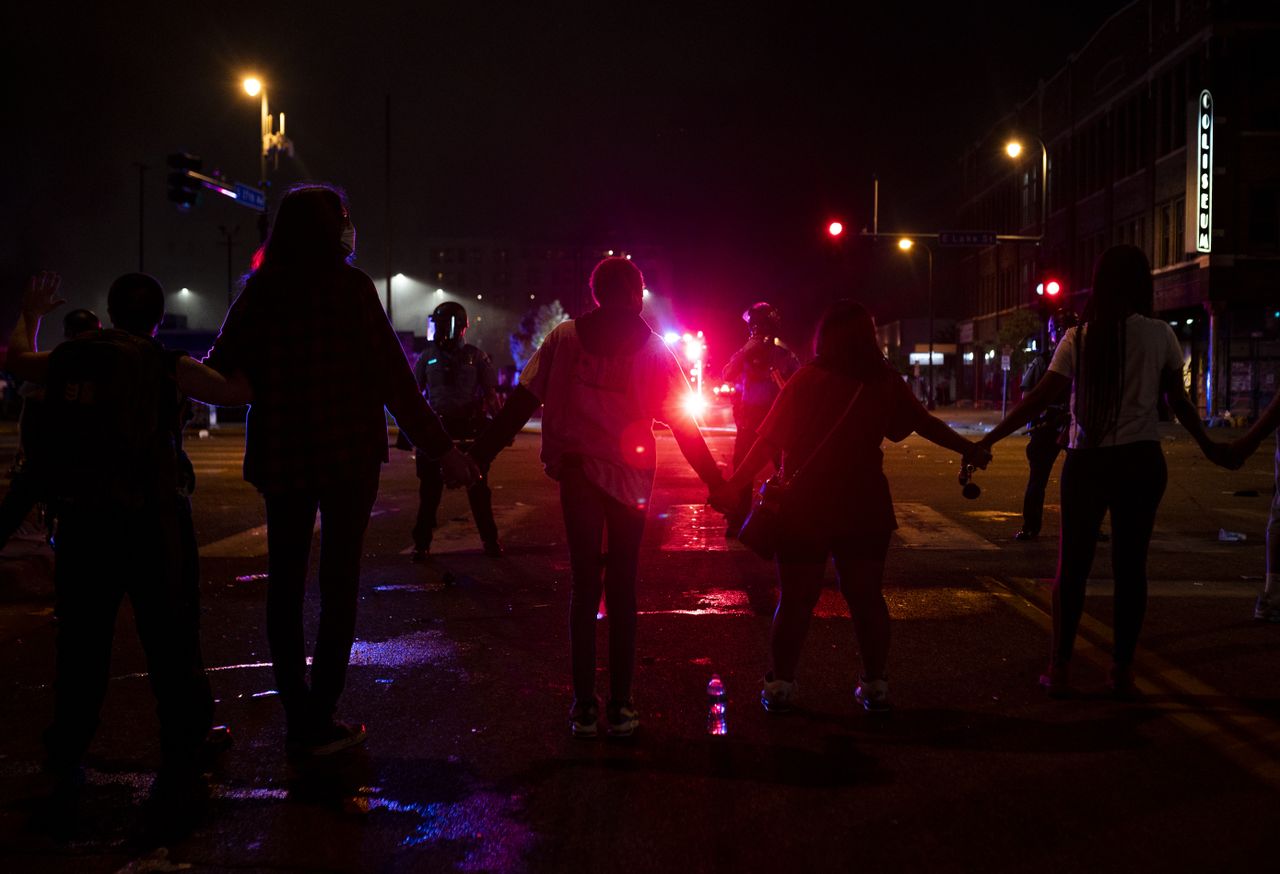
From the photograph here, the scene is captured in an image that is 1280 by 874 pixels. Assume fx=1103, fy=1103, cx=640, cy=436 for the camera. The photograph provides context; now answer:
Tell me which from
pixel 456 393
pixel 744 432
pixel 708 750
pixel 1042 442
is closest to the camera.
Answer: pixel 708 750

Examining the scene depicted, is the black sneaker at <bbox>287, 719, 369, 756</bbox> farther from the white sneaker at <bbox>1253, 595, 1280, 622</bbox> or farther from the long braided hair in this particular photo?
the white sneaker at <bbox>1253, 595, 1280, 622</bbox>

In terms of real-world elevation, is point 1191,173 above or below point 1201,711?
above

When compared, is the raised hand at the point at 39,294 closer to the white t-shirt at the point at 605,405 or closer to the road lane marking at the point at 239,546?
the white t-shirt at the point at 605,405

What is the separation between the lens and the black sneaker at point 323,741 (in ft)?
13.1

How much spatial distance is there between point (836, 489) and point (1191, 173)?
34.1 m

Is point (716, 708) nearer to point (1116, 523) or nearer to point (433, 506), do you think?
point (1116, 523)

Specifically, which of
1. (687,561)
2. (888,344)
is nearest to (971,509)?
(687,561)

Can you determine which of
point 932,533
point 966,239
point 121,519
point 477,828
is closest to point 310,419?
point 121,519

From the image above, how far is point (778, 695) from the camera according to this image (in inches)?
177

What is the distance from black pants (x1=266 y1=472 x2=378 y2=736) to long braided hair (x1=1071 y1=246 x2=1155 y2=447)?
9.93 ft

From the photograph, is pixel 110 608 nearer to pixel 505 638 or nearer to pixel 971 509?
pixel 505 638

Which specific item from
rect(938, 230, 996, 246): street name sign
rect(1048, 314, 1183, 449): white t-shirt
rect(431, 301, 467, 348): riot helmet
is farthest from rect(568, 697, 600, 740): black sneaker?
rect(938, 230, 996, 246): street name sign

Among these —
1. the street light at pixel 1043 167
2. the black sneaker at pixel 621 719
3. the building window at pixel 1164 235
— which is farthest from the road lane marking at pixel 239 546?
the building window at pixel 1164 235

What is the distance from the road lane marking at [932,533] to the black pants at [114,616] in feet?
21.5
